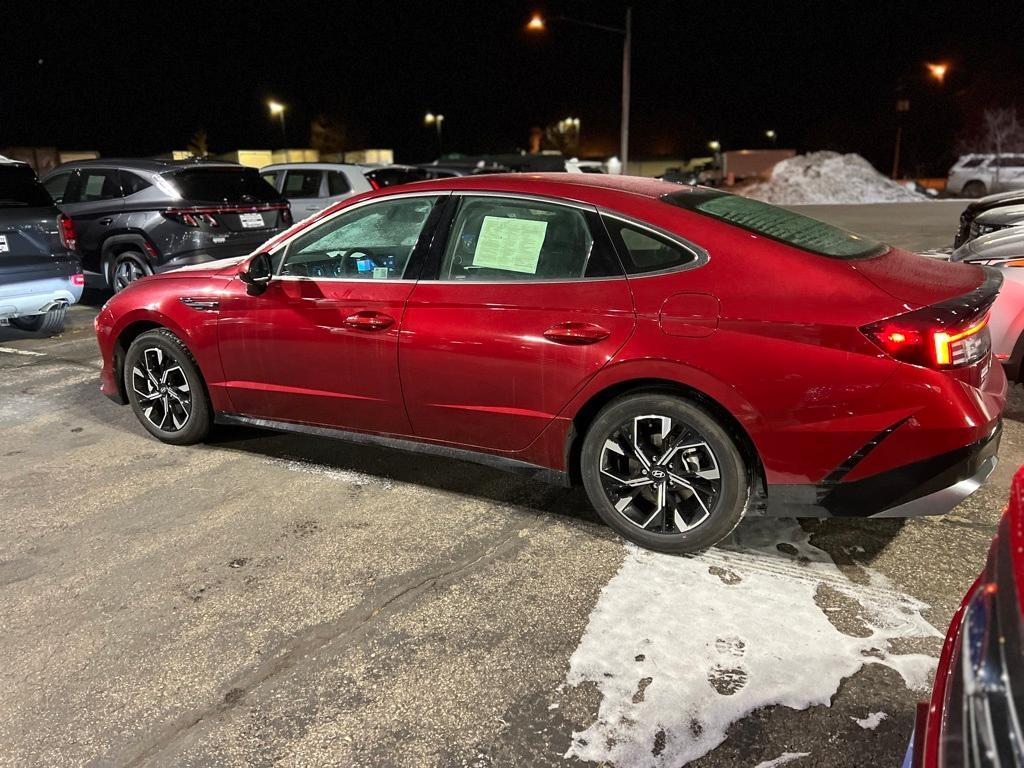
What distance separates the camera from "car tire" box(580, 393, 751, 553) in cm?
317

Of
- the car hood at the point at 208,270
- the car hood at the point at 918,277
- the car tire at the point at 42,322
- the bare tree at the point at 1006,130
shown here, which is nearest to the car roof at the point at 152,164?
the car tire at the point at 42,322

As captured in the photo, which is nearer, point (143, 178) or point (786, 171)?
point (143, 178)

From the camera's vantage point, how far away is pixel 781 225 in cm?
347

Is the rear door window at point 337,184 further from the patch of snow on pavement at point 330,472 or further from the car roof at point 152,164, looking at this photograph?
the patch of snow on pavement at point 330,472

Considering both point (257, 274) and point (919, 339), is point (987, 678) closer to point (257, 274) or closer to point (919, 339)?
point (919, 339)

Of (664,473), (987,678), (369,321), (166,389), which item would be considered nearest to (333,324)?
(369,321)

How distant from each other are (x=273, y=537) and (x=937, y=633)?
276 cm

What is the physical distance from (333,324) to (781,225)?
216 centimetres

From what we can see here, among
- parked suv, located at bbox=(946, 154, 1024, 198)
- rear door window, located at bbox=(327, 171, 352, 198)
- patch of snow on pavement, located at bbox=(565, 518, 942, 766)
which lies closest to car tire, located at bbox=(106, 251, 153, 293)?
rear door window, located at bbox=(327, 171, 352, 198)

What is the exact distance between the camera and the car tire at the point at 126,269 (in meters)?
8.86

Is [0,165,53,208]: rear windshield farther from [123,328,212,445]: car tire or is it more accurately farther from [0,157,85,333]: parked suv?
[123,328,212,445]: car tire

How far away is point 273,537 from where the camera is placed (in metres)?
3.67

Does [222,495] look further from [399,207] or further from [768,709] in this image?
[768,709]

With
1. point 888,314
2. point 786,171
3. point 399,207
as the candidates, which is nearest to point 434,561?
point 399,207
